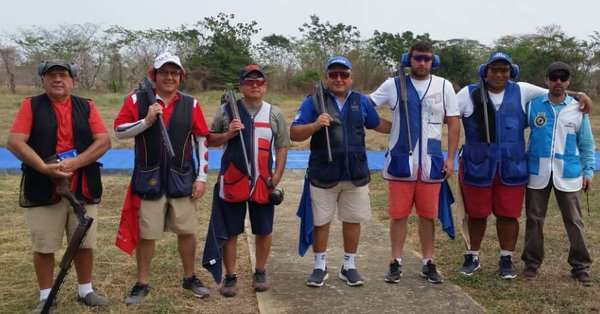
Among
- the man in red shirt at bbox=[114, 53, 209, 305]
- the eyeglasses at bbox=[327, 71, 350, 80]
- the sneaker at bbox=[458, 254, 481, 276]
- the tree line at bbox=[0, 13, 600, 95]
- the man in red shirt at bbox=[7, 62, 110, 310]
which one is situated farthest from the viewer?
the tree line at bbox=[0, 13, 600, 95]

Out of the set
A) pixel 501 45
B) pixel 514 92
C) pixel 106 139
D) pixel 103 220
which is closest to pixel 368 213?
pixel 514 92

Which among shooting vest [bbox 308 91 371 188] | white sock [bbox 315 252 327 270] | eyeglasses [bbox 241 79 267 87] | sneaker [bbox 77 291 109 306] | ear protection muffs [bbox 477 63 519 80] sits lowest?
sneaker [bbox 77 291 109 306]

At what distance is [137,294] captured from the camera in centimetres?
393

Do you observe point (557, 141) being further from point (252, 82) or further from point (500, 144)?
point (252, 82)

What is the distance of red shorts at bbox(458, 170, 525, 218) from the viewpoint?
4.39m

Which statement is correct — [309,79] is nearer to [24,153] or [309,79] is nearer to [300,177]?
[300,177]

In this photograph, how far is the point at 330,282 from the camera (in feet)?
14.2

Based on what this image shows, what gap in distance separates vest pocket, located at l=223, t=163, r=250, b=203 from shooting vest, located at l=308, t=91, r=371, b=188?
543 mm

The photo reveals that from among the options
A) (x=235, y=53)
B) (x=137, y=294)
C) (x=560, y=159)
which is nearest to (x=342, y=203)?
(x=137, y=294)

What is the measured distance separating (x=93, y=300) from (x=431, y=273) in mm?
2382

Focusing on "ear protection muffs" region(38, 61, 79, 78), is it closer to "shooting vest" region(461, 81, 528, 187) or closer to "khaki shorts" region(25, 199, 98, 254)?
"khaki shorts" region(25, 199, 98, 254)

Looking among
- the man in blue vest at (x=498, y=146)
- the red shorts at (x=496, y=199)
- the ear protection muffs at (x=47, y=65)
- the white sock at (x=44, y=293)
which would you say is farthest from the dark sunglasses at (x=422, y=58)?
the white sock at (x=44, y=293)

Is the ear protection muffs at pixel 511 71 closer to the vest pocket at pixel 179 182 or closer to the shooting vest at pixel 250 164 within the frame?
the shooting vest at pixel 250 164

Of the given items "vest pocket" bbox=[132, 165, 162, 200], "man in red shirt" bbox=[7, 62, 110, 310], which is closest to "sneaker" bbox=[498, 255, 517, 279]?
"vest pocket" bbox=[132, 165, 162, 200]
